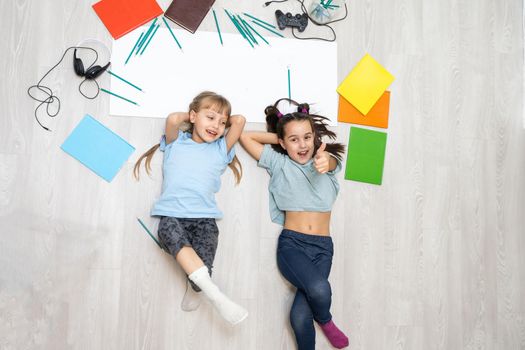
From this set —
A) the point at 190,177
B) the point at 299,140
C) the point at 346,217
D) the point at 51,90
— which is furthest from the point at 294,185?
the point at 51,90

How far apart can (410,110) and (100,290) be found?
1.37 meters

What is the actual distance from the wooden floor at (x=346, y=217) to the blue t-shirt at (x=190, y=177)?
72 mm

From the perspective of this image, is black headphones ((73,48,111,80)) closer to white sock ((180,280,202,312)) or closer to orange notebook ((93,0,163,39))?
orange notebook ((93,0,163,39))

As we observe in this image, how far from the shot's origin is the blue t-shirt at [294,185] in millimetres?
1548

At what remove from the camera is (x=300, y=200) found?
5.07 feet

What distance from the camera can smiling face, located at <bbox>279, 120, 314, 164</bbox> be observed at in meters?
1.51

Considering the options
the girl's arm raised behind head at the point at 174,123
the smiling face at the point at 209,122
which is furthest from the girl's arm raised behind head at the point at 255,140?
the girl's arm raised behind head at the point at 174,123

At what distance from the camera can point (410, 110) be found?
5.71 feet

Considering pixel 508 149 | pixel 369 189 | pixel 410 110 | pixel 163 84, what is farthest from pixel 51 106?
pixel 508 149

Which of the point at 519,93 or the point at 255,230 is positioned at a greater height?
the point at 519,93

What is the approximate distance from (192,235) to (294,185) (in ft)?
1.32

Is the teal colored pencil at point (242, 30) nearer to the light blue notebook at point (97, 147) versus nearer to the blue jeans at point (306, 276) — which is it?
the light blue notebook at point (97, 147)

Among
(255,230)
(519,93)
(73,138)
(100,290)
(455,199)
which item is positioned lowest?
(100,290)

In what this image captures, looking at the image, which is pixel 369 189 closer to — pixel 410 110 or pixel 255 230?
pixel 410 110
